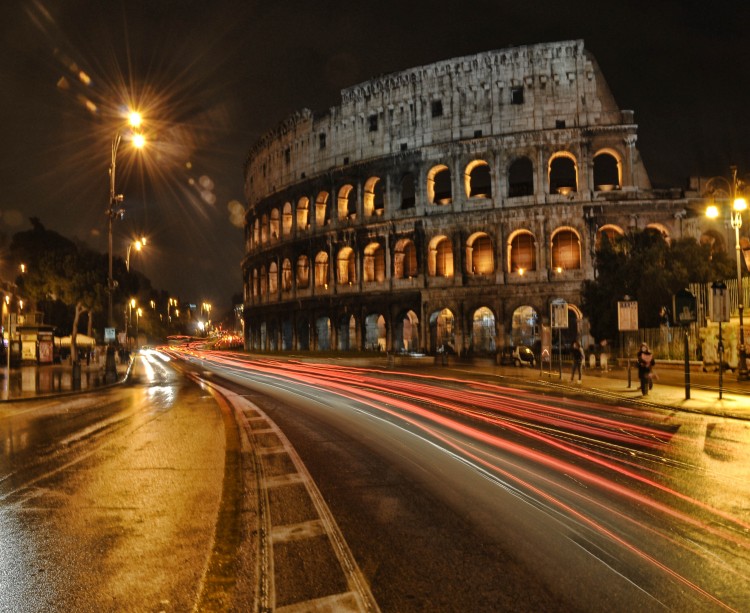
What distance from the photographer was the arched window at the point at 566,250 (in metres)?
40.2

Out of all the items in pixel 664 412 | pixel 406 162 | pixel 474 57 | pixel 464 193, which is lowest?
pixel 664 412

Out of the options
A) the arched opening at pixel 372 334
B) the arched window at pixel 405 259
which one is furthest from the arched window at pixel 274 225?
the arched window at pixel 405 259

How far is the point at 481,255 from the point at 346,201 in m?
12.5

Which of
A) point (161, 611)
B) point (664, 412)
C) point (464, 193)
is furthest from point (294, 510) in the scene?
point (464, 193)

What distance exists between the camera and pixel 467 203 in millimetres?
41094

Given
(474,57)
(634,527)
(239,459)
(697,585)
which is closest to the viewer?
Answer: (697,585)

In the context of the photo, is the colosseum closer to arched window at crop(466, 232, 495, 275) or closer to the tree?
arched window at crop(466, 232, 495, 275)

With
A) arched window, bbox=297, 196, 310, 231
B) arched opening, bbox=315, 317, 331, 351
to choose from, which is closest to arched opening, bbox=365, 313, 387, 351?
arched opening, bbox=315, 317, 331, 351

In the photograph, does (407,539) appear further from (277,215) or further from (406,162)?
(277,215)

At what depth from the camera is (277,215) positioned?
5528cm

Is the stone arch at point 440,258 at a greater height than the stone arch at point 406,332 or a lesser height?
greater

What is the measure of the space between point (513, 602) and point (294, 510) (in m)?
2.64

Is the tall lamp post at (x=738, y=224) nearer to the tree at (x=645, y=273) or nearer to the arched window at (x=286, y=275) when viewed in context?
the tree at (x=645, y=273)

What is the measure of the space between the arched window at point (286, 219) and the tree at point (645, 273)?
95.3ft
